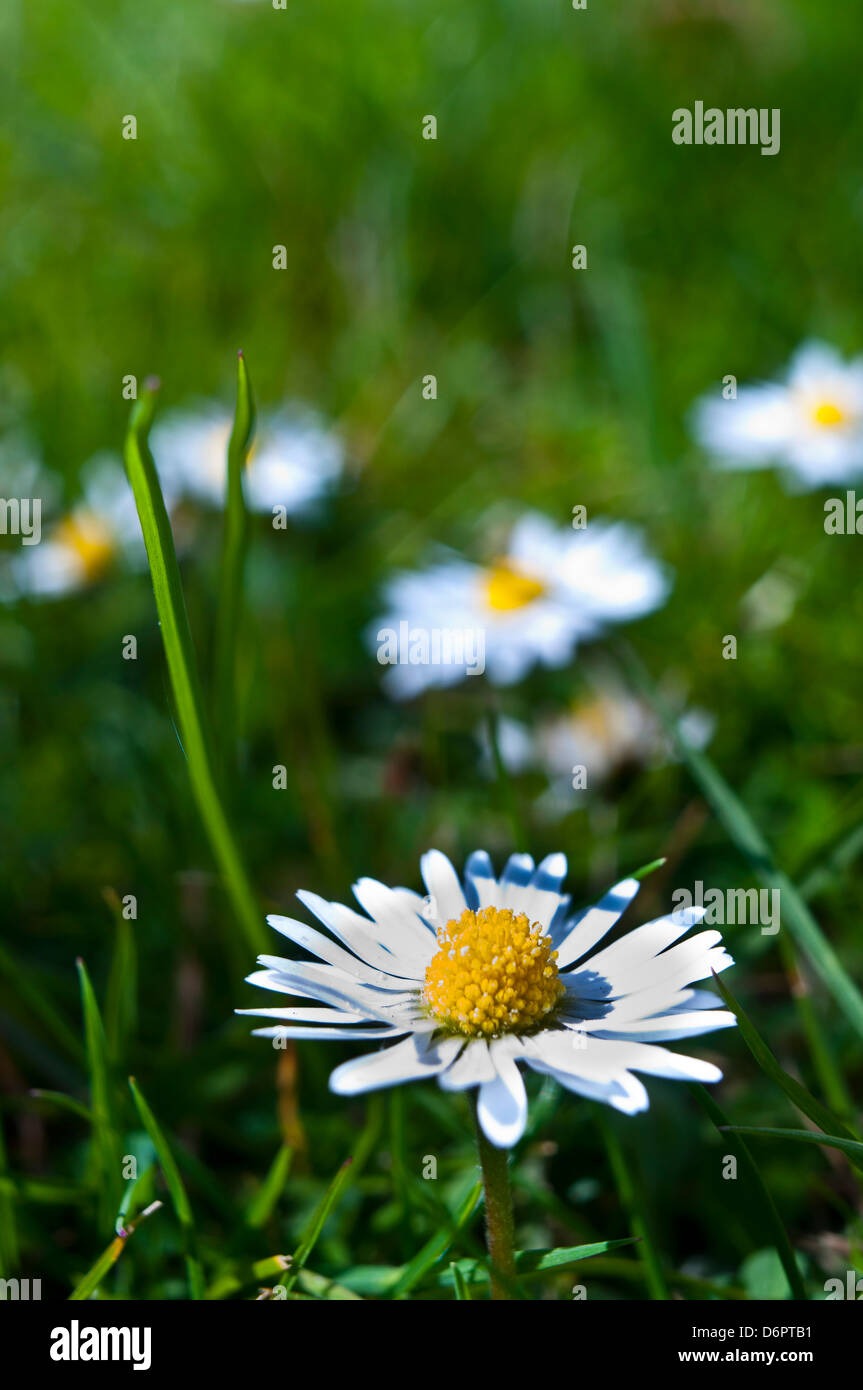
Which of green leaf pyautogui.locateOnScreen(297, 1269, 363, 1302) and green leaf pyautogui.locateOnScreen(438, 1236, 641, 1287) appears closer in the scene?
green leaf pyautogui.locateOnScreen(438, 1236, 641, 1287)

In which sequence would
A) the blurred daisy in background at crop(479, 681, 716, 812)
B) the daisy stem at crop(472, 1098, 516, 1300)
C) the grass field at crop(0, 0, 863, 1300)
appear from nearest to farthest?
1. the daisy stem at crop(472, 1098, 516, 1300)
2. the grass field at crop(0, 0, 863, 1300)
3. the blurred daisy in background at crop(479, 681, 716, 812)

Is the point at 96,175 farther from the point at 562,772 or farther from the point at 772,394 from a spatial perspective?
the point at 562,772

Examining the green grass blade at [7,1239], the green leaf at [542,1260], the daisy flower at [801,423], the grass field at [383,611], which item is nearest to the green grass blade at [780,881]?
the grass field at [383,611]

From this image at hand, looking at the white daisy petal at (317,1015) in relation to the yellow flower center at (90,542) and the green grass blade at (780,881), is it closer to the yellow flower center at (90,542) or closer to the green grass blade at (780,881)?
the green grass blade at (780,881)

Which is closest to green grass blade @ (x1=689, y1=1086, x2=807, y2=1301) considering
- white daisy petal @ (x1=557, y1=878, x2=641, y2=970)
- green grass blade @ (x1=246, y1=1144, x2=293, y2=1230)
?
white daisy petal @ (x1=557, y1=878, x2=641, y2=970)

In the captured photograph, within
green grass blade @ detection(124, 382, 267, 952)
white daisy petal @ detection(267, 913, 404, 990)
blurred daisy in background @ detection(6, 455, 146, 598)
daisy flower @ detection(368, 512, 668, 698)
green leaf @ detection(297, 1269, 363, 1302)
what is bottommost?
green leaf @ detection(297, 1269, 363, 1302)

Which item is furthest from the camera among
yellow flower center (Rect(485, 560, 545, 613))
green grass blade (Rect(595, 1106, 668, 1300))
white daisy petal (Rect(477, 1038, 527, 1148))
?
yellow flower center (Rect(485, 560, 545, 613))

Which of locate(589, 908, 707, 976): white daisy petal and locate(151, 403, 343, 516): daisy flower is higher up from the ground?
locate(151, 403, 343, 516): daisy flower

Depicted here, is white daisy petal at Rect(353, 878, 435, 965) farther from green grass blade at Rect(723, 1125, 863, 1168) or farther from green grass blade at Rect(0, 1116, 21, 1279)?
green grass blade at Rect(0, 1116, 21, 1279)
